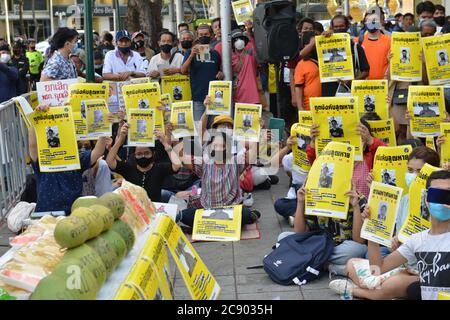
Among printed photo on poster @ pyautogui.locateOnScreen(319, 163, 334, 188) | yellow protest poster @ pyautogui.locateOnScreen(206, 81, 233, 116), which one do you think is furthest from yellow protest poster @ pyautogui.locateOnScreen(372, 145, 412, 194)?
yellow protest poster @ pyautogui.locateOnScreen(206, 81, 233, 116)

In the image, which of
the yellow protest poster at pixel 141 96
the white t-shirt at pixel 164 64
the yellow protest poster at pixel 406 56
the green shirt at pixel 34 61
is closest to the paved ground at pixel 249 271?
the yellow protest poster at pixel 141 96

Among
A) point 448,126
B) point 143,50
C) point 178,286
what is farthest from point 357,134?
point 143,50

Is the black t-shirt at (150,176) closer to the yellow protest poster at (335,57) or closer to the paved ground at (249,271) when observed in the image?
the paved ground at (249,271)

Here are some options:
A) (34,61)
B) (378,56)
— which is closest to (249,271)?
Result: (378,56)

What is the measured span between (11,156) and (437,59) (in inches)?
194

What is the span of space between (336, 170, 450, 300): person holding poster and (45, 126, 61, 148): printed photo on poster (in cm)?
291

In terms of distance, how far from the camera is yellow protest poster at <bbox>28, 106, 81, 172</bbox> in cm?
743

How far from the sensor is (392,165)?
6605 mm

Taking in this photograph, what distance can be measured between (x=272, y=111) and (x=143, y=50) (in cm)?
258

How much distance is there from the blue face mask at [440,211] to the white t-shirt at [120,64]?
7036mm

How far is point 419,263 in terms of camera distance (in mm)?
5043

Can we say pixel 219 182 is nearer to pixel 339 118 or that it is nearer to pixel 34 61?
pixel 339 118

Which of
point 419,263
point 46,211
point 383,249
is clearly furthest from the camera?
point 46,211
